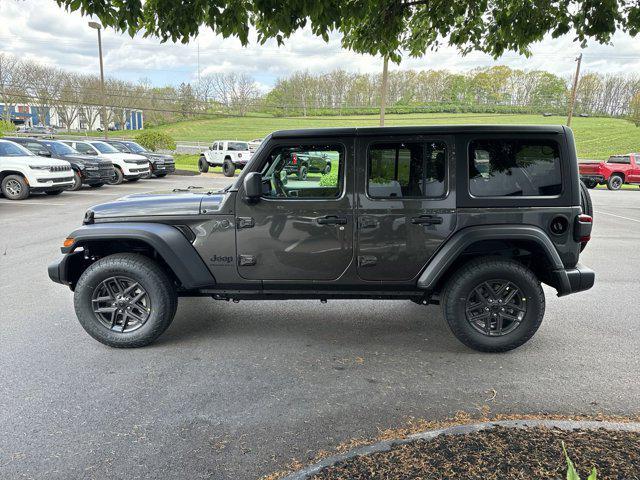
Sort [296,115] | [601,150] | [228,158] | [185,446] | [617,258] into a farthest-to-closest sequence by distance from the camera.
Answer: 1. [296,115]
2. [601,150]
3. [228,158]
4. [617,258]
5. [185,446]

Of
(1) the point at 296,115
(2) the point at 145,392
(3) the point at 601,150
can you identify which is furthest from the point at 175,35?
(1) the point at 296,115

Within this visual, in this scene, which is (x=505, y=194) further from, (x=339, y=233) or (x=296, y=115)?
(x=296, y=115)

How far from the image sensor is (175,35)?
330 centimetres

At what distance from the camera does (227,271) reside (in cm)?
406

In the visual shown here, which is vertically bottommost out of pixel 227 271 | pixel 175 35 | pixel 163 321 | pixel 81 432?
pixel 81 432

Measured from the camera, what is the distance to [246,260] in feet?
13.2

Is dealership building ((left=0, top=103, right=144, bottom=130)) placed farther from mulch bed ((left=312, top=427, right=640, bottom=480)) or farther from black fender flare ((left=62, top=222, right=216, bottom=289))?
mulch bed ((left=312, top=427, right=640, bottom=480))

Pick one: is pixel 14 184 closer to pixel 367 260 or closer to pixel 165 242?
pixel 165 242

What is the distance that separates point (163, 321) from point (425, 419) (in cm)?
237

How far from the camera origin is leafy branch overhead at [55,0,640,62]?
3.04 metres

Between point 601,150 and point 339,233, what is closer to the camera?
point 339,233

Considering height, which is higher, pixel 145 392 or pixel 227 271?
Result: pixel 227 271

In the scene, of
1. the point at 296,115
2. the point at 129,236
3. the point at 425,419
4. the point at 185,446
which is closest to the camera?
the point at 185,446

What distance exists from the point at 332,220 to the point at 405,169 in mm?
774
